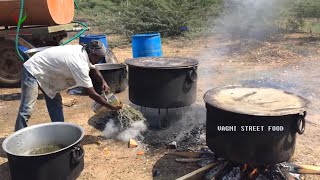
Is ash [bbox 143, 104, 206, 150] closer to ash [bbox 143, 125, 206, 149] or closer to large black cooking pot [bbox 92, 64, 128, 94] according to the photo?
ash [bbox 143, 125, 206, 149]

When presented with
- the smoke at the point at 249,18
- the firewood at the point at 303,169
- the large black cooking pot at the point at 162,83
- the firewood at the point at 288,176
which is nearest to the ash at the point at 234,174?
the firewood at the point at 288,176

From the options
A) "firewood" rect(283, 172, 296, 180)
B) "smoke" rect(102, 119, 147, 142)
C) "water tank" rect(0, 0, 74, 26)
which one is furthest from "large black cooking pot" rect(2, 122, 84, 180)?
"water tank" rect(0, 0, 74, 26)

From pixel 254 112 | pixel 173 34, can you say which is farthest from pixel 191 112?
pixel 173 34

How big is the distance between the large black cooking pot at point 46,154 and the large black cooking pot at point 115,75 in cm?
278

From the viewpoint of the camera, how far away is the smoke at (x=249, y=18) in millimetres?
11852

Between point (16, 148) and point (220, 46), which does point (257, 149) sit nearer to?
point (16, 148)

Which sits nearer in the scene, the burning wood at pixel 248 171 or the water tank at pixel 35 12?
the burning wood at pixel 248 171

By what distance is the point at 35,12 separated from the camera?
6438 mm

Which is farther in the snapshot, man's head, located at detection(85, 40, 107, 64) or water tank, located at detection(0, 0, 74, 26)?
water tank, located at detection(0, 0, 74, 26)

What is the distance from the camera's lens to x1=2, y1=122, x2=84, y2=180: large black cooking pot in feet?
10.4

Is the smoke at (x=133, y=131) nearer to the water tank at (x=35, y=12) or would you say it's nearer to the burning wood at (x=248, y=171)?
the burning wood at (x=248, y=171)

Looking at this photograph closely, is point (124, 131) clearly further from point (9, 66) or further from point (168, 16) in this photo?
point (168, 16)

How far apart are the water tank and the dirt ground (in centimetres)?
150

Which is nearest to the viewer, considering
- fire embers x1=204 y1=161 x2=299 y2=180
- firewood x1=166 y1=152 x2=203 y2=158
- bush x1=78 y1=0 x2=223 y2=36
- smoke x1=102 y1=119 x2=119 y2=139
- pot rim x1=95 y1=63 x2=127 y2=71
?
fire embers x1=204 y1=161 x2=299 y2=180
